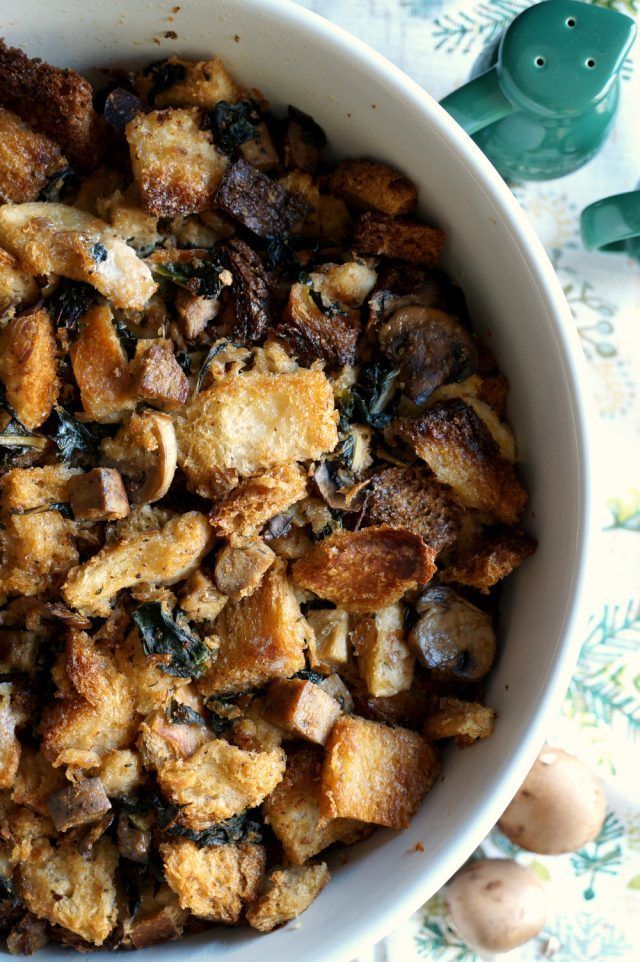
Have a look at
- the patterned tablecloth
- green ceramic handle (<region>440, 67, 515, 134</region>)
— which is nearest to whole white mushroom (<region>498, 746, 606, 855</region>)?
the patterned tablecloth

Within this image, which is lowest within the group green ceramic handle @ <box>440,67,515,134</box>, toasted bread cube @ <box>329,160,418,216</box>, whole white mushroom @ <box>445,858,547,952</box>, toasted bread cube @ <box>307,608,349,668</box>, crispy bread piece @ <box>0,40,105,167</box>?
whole white mushroom @ <box>445,858,547,952</box>

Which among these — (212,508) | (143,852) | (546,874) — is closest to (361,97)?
(212,508)

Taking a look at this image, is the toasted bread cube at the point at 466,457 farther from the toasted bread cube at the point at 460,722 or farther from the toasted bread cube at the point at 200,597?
the toasted bread cube at the point at 200,597

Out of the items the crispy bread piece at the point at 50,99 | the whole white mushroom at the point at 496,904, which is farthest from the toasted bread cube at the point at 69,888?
the crispy bread piece at the point at 50,99

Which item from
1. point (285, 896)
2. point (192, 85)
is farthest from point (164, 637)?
point (192, 85)

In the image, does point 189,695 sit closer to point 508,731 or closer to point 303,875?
point 303,875

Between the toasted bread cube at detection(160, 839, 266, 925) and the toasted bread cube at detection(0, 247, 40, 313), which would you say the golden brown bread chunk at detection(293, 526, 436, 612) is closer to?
the toasted bread cube at detection(160, 839, 266, 925)

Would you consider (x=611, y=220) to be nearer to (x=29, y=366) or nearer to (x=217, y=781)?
(x=29, y=366)
